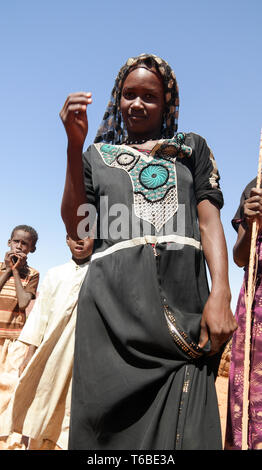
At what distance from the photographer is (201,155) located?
2.35 metres

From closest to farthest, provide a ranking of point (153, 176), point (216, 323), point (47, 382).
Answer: point (216, 323) → point (153, 176) → point (47, 382)

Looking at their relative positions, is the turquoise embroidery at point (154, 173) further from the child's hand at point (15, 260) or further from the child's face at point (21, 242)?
the child's face at point (21, 242)

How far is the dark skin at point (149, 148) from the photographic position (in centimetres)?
200

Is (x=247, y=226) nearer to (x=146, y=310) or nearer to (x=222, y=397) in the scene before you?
(x=146, y=310)

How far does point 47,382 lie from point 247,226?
90.8 inches

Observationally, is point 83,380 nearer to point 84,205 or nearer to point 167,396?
point 167,396

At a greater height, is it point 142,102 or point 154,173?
point 142,102

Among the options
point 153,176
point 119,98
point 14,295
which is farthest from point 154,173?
point 14,295

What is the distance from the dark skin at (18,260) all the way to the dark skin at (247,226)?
3950mm

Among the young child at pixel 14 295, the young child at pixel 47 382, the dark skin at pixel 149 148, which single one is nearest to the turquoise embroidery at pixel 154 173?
the dark skin at pixel 149 148

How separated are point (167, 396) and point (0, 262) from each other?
5899 mm

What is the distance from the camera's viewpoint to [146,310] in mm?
1997

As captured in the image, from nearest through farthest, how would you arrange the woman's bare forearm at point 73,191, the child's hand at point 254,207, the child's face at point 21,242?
1. the woman's bare forearm at point 73,191
2. the child's hand at point 254,207
3. the child's face at point 21,242

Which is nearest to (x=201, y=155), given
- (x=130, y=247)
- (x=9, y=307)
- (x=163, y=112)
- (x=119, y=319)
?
(x=163, y=112)
